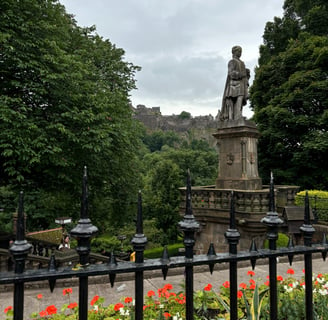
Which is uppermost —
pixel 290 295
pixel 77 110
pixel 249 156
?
pixel 77 110

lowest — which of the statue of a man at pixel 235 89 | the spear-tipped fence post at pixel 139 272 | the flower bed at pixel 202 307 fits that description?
the flower bed at pixel 202 307

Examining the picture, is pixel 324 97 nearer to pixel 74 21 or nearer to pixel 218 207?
pixel 218 207

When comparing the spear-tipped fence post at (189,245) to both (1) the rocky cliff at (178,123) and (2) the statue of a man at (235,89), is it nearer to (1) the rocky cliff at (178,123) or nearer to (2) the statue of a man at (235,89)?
(2) the statue of a man at (235,89)

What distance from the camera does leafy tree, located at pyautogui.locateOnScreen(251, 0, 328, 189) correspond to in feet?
54.2

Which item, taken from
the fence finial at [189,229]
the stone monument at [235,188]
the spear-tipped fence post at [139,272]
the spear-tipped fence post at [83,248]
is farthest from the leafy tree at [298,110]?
the spear-tipped fence post at [83,248]

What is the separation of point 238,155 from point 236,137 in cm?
77

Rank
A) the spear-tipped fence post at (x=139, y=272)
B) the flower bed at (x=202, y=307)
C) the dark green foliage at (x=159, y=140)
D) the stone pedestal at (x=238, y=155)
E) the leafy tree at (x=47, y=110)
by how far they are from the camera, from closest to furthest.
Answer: the spear-tipped fence post at (x=139, y=272) < the flower bed at (x=202, y=307) < the leafy tree at (x=47, y=110) < the stone pedestal at (x=238, y=155) < the dark green foliage at (x=159, y=140)

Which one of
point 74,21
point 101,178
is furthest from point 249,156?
point 74,21

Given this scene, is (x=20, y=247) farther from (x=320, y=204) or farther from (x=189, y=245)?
(x=320, y=204)

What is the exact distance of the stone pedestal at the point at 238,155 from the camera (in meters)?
10.4

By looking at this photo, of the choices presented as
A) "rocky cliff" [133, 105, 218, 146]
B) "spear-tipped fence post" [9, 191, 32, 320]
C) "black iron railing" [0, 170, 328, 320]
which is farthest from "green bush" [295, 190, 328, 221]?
"rocky cliff" [133, 105, 218, 146]

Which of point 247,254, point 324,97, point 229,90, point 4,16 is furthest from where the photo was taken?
point 324,97

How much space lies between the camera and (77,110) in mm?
8422

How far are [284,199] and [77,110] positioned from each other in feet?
31.8
